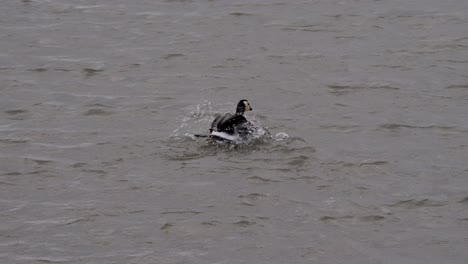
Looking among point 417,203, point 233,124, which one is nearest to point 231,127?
point 233,124

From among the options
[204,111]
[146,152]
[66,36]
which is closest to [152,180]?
[146,152]

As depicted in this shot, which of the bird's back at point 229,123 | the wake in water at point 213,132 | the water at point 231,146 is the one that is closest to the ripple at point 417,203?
the water at point 231,146

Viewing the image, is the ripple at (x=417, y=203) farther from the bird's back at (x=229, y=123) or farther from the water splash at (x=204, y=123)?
the bird's back at (x=229, y=123)

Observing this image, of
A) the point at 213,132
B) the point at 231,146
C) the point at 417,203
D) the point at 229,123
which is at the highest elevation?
the point at 229,123

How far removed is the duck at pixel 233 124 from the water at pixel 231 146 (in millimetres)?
226

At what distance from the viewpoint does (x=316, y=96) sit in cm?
1664

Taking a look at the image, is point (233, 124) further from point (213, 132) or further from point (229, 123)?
point (213, 132)

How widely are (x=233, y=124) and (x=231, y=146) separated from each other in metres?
0.29

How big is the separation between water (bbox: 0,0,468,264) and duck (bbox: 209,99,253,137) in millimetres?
226

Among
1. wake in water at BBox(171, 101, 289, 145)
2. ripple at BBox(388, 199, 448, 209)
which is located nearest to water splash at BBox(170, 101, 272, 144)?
wake in water at BBox(171, 101, 289, 145)

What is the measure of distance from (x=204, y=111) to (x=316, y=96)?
1736 mm

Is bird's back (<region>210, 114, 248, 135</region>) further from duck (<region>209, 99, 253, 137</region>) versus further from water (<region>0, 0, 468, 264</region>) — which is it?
water (<region>0, 0, 468, 264</region>)

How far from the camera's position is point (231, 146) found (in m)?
14.6

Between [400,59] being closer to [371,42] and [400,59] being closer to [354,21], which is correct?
[371,42]
